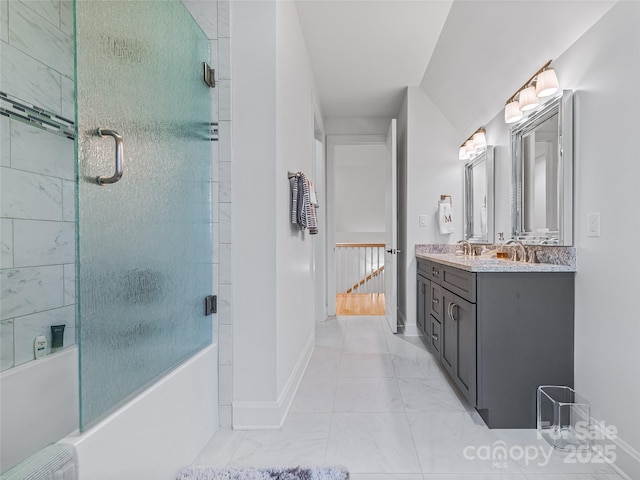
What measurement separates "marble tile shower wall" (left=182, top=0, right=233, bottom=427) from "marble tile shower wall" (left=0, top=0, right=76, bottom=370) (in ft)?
2.11

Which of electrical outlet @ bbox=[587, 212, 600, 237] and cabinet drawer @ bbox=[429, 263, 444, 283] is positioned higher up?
electrical outlet @ bbox=[587, 212, 600, 237]

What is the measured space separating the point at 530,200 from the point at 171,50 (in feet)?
7.22

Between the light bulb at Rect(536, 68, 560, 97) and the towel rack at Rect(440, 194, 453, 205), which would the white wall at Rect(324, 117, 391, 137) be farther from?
the light bulb at Rect(536, 68, 560, 97)

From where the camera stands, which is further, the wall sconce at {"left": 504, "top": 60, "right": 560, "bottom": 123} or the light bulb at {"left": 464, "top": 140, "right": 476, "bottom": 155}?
the light bulb at {"left": 464, "top": 140, "right": 476, "bottom": 155}

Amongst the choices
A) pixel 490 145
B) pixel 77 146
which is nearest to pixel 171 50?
pixel 77 146

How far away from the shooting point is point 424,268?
3.28 m

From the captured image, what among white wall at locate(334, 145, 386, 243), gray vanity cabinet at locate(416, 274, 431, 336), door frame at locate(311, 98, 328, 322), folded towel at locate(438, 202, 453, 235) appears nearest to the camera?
gray vanity cabinet at locate(416, 274, 431, 336)

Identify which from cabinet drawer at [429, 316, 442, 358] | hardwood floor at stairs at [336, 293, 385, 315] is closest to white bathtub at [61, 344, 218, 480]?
cabinet drawer at [429, 316, 442, 358]

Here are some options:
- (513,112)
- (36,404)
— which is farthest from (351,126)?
(36,404)

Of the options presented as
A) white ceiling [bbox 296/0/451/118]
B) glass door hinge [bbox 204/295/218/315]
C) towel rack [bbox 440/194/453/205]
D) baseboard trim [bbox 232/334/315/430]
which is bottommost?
baseboard trim [bbox 232/334/315/430]

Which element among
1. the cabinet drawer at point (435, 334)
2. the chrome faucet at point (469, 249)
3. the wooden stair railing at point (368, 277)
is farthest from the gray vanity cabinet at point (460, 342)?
the wooden stair railing at point (368, 277)

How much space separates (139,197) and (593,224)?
197 centimetres

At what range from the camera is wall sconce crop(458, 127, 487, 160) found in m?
3.04

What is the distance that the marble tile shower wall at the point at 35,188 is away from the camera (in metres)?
1.41
